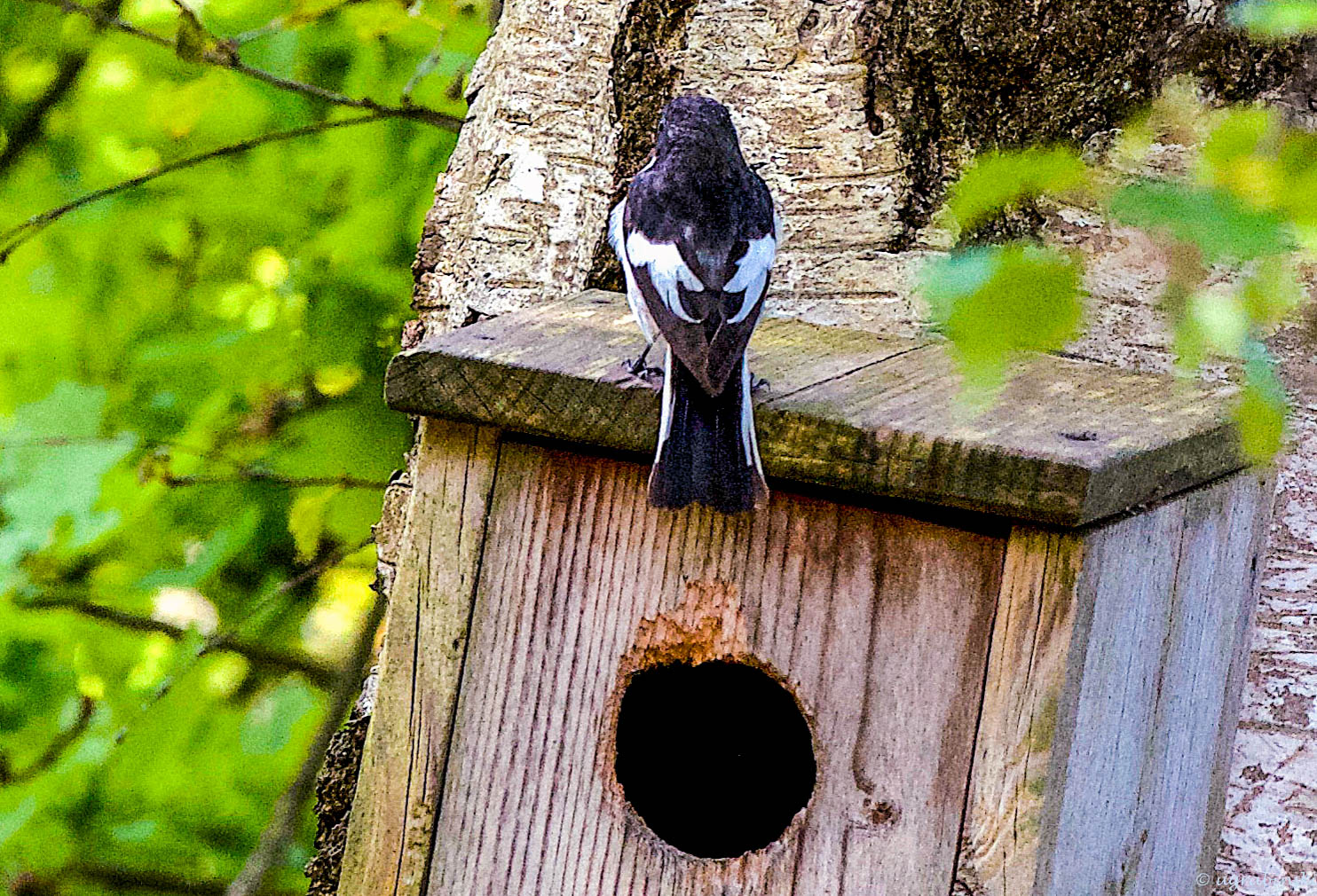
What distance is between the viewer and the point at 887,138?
2.05 metres

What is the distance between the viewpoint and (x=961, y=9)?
78.4 inches

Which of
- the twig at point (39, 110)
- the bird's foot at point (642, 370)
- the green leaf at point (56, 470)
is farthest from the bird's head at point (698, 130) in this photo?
the twig at point (39, 110)

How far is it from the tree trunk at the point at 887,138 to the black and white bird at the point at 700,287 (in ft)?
0.71

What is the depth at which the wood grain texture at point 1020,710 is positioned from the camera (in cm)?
142

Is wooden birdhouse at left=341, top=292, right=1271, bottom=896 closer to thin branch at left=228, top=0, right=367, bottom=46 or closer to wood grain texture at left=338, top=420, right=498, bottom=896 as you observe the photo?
wood grain texture at left=338, top=420, right=498, bottom=896

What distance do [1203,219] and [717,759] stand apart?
1500mm

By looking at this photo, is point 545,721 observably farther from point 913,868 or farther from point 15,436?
point 15,436

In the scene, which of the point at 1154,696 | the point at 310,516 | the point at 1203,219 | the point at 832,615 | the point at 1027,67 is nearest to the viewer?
the point at 1203,219

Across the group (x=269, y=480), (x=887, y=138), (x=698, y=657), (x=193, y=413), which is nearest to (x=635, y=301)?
(x=698, y=657)

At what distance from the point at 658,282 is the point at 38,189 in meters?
2.69

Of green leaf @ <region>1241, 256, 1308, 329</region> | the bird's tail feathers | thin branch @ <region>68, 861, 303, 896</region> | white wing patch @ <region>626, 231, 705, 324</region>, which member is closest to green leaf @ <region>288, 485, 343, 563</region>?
thin branch @ <region>68, 861, 303, 896</region>

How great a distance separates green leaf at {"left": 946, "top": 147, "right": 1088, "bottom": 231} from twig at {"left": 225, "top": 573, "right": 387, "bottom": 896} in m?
2.30

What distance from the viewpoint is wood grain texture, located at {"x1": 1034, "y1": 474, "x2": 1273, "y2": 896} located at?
146 cm

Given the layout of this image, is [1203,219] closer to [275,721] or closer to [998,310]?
[998,310]
